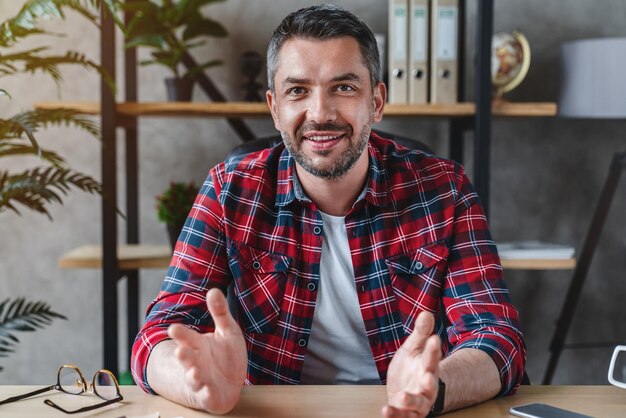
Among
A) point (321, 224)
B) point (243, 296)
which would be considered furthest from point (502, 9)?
point (243, 296)

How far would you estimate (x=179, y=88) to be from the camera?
222 centimetres

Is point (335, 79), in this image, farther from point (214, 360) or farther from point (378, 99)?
point (214, 360)

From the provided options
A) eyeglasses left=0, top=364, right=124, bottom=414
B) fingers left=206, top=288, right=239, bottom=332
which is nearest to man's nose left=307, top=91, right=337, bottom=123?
fingers left=206, top=288, right=239, bottom=332

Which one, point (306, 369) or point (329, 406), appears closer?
point (329, 406)

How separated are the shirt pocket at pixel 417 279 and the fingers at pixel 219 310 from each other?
1.67ft

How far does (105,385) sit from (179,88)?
1.33 m

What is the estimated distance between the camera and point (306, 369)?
4.69 feet

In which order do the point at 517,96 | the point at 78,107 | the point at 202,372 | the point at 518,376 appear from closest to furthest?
the point at 202,372, the point at 518,376, the point at 78,107, the point at 517,96

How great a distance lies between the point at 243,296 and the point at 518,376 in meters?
0.55

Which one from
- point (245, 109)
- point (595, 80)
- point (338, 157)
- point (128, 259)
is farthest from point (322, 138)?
point (595, 80)

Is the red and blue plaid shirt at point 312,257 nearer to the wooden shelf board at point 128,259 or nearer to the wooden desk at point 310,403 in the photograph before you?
the wooden desk at point 310,403

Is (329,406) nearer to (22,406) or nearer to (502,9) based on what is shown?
(22,406)

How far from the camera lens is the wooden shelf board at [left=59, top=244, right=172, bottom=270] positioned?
6.99 ft

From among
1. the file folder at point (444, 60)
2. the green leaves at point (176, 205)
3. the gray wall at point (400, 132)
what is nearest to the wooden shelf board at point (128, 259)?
the green leaves at point (176, 205)
